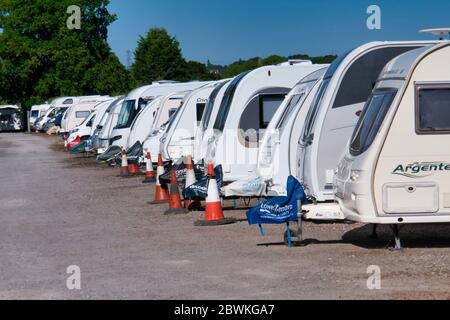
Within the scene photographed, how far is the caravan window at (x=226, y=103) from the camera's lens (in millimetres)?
19094

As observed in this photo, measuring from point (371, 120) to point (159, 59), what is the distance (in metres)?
104

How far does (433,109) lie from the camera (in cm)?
1198

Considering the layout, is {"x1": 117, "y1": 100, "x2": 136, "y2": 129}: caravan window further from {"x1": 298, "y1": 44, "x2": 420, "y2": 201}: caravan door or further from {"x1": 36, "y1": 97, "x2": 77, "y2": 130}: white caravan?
{"x1": 36, "y1": 97, "x2": 77, "y2": 130}: white caravan

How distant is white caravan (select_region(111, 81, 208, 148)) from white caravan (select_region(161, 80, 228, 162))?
628 centimetres

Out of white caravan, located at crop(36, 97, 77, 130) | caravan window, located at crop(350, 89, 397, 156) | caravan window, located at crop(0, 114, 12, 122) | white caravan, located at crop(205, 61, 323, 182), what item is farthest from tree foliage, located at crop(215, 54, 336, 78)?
caravan window, located at crop(0, 114, 12, 122)

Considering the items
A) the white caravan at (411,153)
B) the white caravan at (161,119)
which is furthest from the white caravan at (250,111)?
the white caravan at (161,119)

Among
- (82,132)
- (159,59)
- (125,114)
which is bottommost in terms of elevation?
(82,132)

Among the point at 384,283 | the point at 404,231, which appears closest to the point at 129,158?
the point at 404,231

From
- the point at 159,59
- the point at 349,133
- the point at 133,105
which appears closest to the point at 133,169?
the point at 133,105

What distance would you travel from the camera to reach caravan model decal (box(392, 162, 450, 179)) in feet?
38.8

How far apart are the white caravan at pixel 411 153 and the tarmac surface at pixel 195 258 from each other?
20.9 inches

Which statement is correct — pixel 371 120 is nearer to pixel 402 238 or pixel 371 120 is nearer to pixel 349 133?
pixel 402 238
